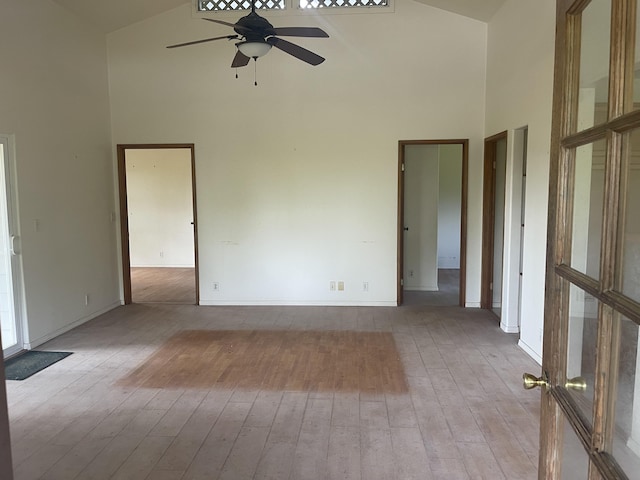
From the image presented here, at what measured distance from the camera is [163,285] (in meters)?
7.32

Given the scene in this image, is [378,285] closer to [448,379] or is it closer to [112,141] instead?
[448,379]

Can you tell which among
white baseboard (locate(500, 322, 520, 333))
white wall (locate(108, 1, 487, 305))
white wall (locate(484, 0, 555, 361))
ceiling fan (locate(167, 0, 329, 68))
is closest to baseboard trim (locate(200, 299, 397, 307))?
white wall (locate(108, 1, 487, 305))

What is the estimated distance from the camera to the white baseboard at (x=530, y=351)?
3.77 m

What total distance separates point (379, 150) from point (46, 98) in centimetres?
368

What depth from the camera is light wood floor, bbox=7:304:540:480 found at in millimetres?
2393

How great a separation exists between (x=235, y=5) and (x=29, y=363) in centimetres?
457

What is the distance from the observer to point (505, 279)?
4.73m

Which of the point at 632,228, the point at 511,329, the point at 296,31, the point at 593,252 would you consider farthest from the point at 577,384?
the point at 511,329

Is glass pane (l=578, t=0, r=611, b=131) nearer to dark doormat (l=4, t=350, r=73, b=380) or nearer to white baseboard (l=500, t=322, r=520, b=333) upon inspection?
white baseboard (l=500, t=322, r=520, b=333)

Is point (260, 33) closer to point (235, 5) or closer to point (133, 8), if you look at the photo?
point (235, 5)

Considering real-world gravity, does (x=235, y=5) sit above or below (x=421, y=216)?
above

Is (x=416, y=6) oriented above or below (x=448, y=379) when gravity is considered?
above

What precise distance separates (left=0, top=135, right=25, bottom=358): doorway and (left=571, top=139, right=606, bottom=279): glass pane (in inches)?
179

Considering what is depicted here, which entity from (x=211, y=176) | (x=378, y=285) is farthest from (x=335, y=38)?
(x=378, y=285)
